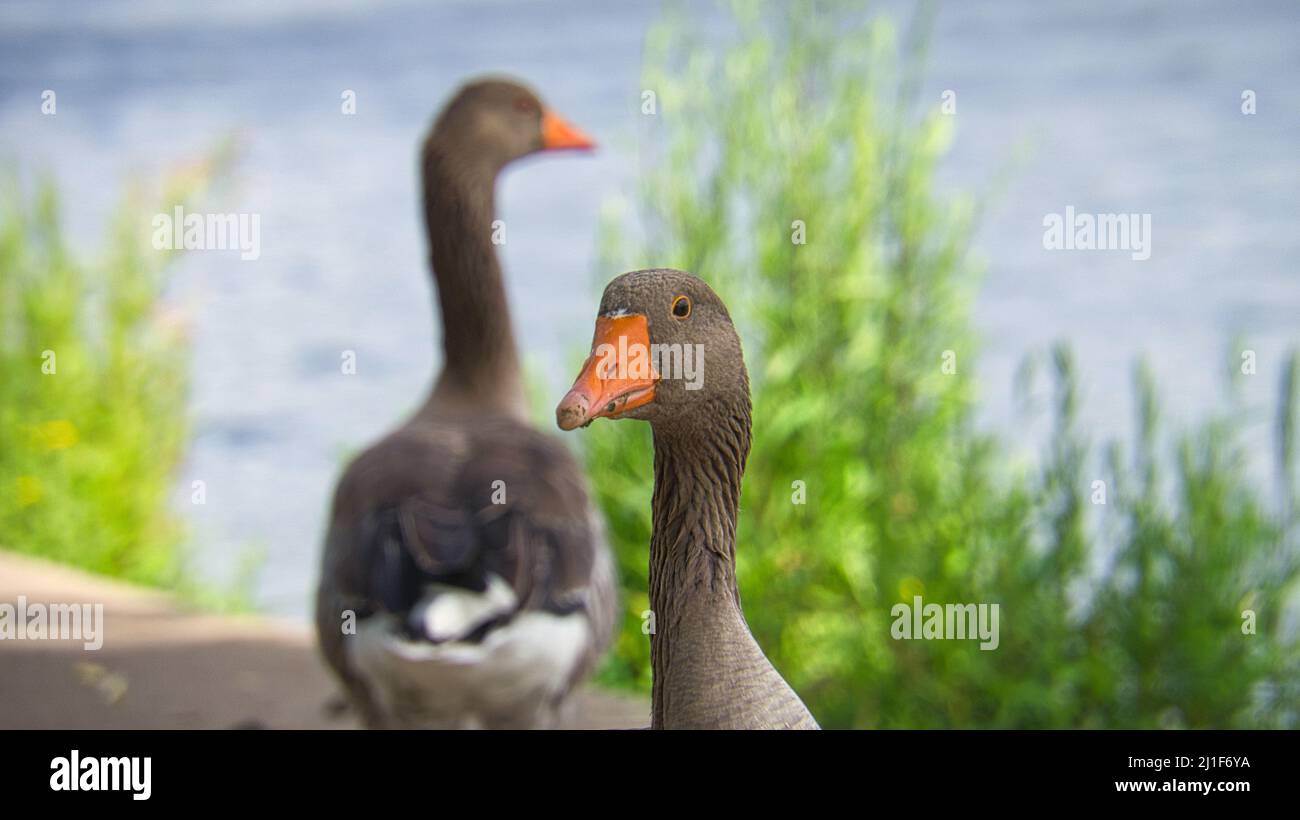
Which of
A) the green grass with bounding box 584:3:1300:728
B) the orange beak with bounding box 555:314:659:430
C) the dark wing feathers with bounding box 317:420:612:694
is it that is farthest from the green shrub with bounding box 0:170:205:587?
the orange beak with bounding box 555:314:659:430

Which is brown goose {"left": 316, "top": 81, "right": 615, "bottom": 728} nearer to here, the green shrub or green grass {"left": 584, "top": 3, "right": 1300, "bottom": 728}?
green grass {"left": 584, "top": 3, "right": 1300, "bottom": 728}

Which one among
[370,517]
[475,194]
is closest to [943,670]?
[370,517]

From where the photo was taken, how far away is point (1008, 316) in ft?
26.8

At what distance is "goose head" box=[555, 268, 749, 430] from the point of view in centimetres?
224

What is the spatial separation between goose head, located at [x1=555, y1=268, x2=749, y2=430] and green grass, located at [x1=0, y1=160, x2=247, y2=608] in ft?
14.5

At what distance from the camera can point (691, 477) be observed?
2443mm

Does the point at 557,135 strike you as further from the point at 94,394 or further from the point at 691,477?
the point at 691,477

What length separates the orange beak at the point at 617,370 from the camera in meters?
2.18

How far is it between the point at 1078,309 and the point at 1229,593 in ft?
13.5

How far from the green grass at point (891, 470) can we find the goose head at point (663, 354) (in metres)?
2.03

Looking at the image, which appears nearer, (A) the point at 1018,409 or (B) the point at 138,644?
(A) the point at 1018,409

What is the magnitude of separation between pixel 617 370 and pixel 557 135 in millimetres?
3083

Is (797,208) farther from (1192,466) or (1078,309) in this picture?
(1078,309)

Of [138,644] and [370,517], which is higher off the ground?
[370,517]
